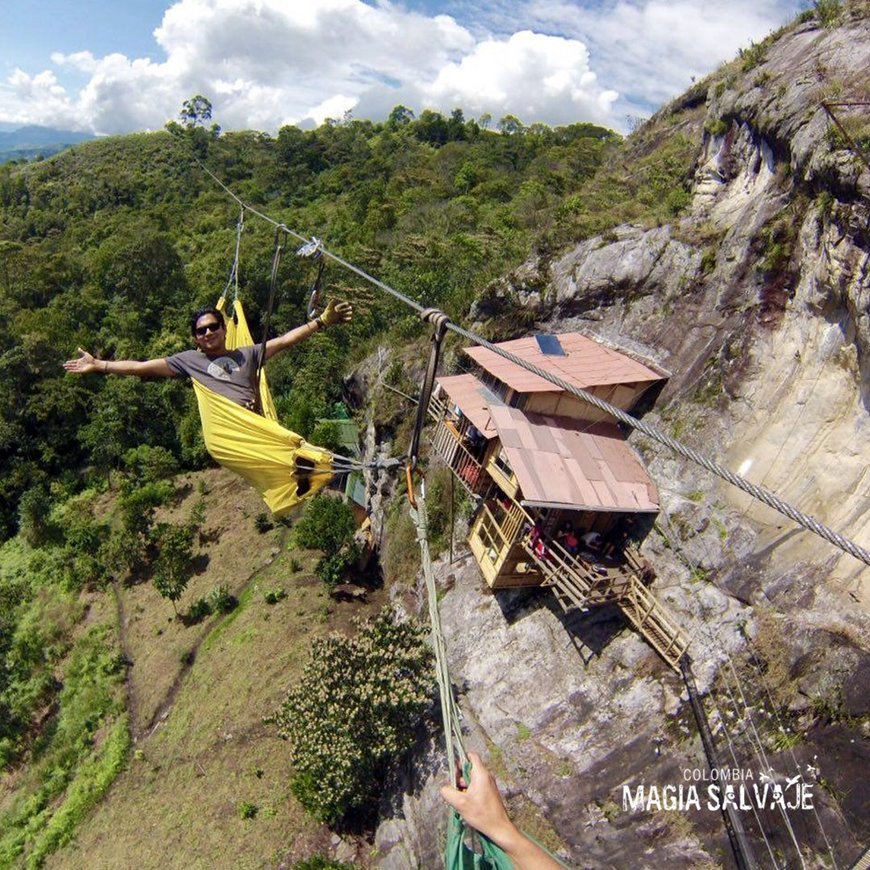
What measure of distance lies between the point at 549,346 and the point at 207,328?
837 centimetres

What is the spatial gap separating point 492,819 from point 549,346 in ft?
36.8

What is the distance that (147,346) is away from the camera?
3481 cm

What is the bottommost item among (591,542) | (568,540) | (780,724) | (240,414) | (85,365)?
(780,724)

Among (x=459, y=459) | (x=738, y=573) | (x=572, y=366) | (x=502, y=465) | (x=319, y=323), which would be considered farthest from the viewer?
(x=459, y=459)

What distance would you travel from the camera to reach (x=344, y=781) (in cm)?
1268

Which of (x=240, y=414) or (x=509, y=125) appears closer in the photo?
(x=240, y=414)

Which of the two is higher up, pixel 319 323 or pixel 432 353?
pixel 319 323

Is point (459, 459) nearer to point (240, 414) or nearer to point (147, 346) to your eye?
point (240, 414)

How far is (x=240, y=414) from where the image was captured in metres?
6.20

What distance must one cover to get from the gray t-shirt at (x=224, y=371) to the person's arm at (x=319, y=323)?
47 cm

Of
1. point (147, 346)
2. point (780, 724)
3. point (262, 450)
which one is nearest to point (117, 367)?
point (262, 450)

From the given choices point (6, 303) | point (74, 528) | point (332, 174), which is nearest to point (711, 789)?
point (74, 528)

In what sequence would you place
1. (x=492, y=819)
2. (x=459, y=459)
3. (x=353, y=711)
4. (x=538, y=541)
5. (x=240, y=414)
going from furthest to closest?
(x=459, y=459)
(x=353, y=711)
(x=538, y=541)
(x=240, y=414)
(x=492, y=819)

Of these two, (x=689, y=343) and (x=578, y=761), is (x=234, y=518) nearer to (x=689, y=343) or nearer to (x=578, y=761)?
(x=578, y=761)
